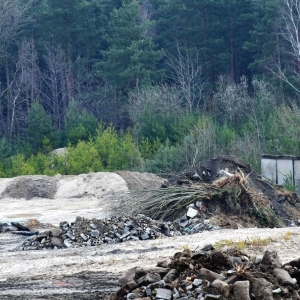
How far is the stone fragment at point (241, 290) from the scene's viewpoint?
924 centimetres

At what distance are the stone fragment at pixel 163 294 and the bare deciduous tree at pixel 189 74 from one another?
46493 mm

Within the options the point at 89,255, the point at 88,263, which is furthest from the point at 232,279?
the point at 89,255

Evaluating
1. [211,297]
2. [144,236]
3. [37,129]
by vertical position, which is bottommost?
[37,129]

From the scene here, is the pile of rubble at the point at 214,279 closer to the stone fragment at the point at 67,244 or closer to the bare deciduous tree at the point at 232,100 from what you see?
the stone fragment at the point at 67,244

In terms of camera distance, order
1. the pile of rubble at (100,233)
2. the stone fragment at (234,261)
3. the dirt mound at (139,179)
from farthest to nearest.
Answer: the dirt mound at (139,179) < the pile of rubble at (100,233) < the stone fragment at (234,261)

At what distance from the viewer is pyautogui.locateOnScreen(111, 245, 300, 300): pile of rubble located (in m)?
9.40

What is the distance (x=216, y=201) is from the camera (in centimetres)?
2134

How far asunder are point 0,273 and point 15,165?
30.8 m

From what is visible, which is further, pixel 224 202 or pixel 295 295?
pixel 224 202

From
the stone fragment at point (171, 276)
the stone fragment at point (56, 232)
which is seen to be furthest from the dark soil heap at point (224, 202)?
the stone fragment at point (171, 276)

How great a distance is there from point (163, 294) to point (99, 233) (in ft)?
26.8

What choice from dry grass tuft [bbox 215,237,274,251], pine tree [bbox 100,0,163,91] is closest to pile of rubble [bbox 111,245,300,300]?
dry grass tuft [bbox 215,237,274,251]

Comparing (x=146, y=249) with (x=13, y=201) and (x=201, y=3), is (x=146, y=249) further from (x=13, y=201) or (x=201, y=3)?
Answer: (x=201, y=3)

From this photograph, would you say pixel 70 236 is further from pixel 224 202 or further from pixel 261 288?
pixel 261 288
